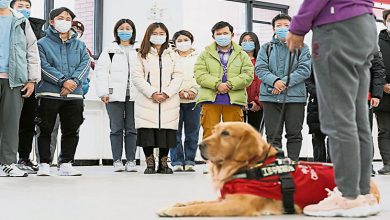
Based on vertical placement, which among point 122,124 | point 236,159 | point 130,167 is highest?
point 236,159

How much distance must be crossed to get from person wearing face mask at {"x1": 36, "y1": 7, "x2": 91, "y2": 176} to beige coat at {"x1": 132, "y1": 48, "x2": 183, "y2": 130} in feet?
1.92

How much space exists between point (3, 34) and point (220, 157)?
10.5ft

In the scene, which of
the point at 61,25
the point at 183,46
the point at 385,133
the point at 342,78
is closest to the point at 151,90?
the point at 61,25

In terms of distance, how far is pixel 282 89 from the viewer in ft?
16.3

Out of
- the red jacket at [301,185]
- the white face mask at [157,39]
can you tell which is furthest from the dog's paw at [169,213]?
the white face mask at [157,39]

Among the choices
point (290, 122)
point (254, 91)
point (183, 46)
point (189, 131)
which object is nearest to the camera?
point (290, 122)

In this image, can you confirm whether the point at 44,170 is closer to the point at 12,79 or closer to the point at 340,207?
the point at 12,79

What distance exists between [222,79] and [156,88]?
0.67 m

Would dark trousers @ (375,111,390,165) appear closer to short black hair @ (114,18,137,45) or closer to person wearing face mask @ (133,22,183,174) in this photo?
person wearing face mask @ (133,22,183,174)

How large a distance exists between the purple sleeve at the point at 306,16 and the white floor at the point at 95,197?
0.81 metres

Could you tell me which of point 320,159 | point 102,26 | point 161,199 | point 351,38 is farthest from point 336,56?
point 102,26

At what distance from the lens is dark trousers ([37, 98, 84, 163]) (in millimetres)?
5117

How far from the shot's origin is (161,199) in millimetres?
3238

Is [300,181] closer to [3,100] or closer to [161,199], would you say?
[161,199]
